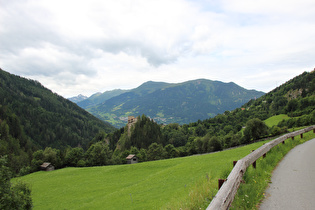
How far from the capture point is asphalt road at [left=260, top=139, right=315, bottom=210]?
7.10 m

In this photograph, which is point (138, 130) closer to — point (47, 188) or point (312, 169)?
point (47, 188)

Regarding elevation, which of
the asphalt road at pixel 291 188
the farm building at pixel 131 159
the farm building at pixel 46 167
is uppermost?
the asphalt road at pixel 291 188

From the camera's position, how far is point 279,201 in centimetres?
741

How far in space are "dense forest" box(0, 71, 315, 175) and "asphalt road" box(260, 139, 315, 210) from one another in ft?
261

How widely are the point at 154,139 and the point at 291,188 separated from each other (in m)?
146

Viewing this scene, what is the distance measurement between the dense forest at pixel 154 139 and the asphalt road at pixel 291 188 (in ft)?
261

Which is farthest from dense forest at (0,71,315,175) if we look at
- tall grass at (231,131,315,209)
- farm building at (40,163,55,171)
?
tall grass at (231,131,315,209)

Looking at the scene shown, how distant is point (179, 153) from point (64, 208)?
88.2m

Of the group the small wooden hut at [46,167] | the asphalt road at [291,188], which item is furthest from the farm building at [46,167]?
the asphalt road at [291,188]

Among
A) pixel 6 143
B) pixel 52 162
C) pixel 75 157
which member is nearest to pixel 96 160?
pixel 75 157

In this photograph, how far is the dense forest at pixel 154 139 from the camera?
86750 millimetres

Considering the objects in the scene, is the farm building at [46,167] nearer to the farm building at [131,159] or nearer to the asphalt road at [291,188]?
the farm building at [131,159]

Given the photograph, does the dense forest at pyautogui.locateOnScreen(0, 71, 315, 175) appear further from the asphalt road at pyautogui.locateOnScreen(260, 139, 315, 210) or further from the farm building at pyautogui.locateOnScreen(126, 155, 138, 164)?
the asphalt road at pyautogui.locateOnScreen(260, 139, 315, 210)

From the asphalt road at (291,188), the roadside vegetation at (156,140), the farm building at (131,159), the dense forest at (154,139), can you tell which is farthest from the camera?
the dense forest at (154,139)
